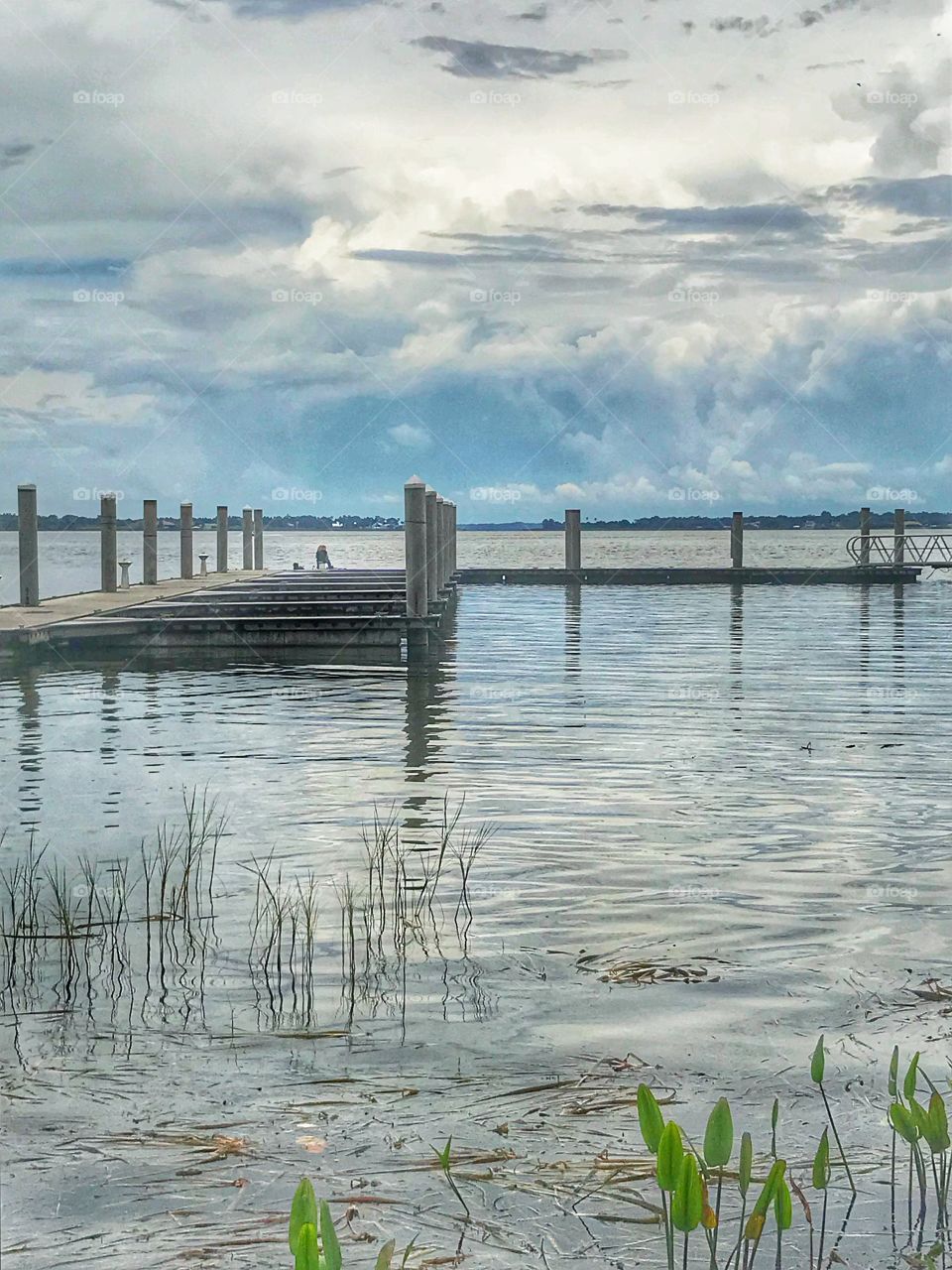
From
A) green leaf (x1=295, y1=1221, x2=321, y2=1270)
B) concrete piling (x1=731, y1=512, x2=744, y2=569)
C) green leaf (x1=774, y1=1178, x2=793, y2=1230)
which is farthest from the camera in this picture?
concrete piling (x1=731, y1=512, x2=744, y2=569)

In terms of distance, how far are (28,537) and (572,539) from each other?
2257cm

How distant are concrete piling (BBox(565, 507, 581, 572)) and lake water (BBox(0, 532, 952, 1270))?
2780cm

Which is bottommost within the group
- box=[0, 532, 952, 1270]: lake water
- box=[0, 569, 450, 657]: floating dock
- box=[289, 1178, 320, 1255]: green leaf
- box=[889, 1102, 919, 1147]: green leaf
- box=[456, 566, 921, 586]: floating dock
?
box=[0, 532, 952, 1270]: lake water

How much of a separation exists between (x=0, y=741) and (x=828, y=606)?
22.2m

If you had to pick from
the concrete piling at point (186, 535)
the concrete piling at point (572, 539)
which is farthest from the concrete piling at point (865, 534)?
the concrete piling at point (186, 535)

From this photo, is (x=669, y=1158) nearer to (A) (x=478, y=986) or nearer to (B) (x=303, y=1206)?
(B) (x=303, y=1206)

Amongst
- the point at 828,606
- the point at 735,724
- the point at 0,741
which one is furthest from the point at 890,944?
the point at 828,606

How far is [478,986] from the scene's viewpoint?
231 inches

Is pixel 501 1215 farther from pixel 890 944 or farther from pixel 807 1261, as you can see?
pixel 890 944

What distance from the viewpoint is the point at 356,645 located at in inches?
778

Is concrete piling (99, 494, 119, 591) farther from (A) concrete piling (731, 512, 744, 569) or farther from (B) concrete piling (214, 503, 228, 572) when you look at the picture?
(A) concrete piling (731, 512, 744, 569)

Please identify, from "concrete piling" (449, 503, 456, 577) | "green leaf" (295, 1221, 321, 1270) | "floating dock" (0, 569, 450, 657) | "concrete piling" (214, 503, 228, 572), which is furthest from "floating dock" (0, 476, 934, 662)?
"green leaf" (295, 1221, 321, 1270)

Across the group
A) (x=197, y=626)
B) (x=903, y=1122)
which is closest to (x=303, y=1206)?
(x=903, y=1122)

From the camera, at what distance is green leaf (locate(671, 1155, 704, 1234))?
119 inches
